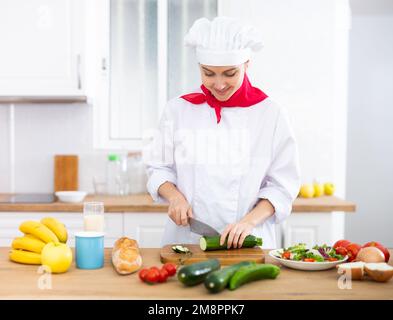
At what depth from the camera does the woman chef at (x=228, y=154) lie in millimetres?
2158

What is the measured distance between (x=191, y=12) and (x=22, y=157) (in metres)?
1.60

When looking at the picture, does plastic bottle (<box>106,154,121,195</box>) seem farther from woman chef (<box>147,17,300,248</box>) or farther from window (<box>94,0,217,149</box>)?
woman chef (<box>147,17,300,248</box>)

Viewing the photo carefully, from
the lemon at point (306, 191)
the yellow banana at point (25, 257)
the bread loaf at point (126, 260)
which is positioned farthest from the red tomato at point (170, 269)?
the lemon at point (306, 191)

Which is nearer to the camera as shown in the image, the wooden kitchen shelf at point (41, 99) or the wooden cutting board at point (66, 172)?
the wooden kitchen shelf at point (41, 99)

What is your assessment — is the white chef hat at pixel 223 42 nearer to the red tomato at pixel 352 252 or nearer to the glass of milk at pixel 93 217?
the glass of milk at pixel 93 217

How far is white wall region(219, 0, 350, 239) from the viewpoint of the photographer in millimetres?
3725

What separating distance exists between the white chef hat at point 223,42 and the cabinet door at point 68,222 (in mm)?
1446

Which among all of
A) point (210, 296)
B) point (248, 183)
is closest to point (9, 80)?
point (248, 183)

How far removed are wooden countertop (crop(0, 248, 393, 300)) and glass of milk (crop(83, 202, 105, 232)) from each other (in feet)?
0.65

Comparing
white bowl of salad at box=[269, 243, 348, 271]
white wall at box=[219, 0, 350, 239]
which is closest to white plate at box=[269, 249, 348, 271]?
white bowl of salad at box=[269, 243, 348, 271]

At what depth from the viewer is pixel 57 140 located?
3863 mm
